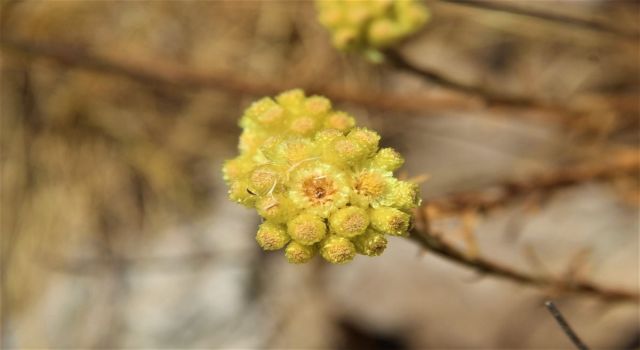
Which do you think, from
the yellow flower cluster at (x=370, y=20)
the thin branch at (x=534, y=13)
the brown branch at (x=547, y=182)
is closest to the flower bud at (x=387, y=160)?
the yellow flower cluster at (x=370, y=20)

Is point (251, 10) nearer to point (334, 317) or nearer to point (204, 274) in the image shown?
point (204, 274)

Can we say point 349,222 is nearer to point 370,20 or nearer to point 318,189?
point 318,189

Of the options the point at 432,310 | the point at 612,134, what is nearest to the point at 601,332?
the point at 432,310

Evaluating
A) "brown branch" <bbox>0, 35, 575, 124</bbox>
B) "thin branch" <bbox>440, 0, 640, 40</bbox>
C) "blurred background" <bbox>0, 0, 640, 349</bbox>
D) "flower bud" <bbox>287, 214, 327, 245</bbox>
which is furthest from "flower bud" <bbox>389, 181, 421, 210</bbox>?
"blurred background" <bbox>0, 0, 640, 349</bbox>

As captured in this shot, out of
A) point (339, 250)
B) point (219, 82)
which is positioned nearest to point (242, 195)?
point (339, 250)

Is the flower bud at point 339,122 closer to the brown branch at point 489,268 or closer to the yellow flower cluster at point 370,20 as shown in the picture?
the brown branch at point 489,268

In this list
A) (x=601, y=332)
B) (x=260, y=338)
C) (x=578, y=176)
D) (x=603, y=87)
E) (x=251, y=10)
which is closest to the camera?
(x=578, y=176)
